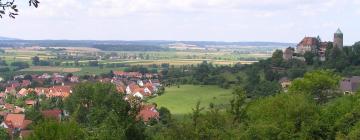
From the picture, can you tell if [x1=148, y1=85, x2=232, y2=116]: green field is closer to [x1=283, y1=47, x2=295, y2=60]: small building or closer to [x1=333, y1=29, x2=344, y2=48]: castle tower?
[x1=283, y1=47, x2=295, y2=60]: small building

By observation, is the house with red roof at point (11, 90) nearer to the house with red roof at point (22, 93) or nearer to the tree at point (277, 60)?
the house with red roof at point (22, 93)

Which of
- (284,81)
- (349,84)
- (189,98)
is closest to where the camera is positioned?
(349,84)

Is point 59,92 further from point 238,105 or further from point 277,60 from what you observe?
point 238,105

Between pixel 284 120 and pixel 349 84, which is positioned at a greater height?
pixel 284 120

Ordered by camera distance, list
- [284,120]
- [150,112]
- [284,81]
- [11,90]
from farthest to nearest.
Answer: [11,90] < [284,81] < [150,112] < [284,120]

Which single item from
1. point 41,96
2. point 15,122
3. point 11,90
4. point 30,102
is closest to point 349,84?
point 15,122

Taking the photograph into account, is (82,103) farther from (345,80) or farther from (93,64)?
(93,64)

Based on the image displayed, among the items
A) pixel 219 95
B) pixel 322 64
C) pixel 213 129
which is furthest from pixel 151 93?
pixel 213 129
